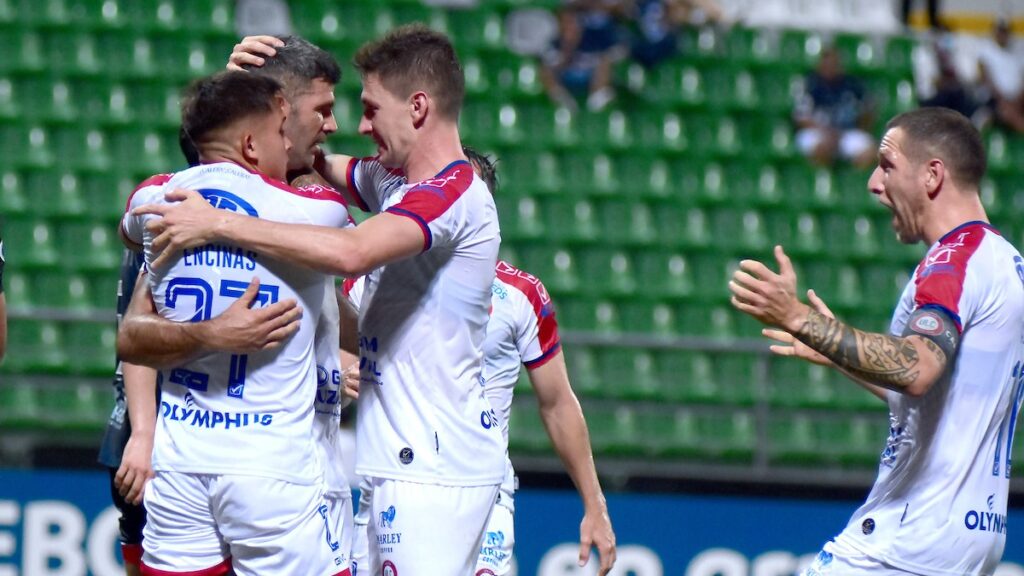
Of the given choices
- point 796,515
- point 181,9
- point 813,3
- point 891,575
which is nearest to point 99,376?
point 181,9

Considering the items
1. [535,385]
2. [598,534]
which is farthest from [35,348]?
[598,534]

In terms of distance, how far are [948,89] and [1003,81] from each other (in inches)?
28.5

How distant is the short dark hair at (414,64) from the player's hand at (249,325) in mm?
698

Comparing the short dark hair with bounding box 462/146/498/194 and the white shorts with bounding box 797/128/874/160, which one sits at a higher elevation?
the white shorts with bounding box 797/128/874/160

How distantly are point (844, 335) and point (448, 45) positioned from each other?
1.32 metres

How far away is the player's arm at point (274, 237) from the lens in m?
3.30

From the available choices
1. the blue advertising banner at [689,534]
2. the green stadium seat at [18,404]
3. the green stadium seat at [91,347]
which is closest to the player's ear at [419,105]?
the blue advertising banner at [689,534]

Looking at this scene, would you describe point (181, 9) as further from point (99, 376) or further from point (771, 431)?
point (771, 431)

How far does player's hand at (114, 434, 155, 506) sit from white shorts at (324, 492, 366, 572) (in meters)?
0.59

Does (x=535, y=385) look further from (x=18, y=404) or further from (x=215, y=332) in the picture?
(x=18, y=404)

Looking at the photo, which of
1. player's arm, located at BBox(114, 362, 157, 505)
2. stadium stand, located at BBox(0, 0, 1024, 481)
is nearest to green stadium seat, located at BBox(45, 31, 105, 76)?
stadium stand, located at BBox(0, 0, 1024, 481)

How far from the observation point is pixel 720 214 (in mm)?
9648

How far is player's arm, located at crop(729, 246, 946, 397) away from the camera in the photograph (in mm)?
3510

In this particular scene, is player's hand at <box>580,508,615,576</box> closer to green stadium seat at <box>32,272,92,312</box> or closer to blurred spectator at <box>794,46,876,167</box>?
green stadium seat at <box>32,272,92,312</box>
